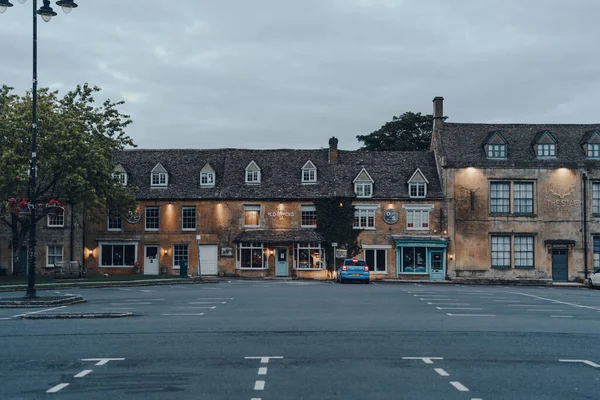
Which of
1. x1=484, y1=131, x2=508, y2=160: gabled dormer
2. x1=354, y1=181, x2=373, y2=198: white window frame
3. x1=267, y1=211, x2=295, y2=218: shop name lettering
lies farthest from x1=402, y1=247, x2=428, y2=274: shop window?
x1=484, y1=131, x2=508, y2=160: gabled dormer

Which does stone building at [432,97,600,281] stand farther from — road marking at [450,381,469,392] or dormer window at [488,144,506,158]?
road marking at [450,381,469,392]

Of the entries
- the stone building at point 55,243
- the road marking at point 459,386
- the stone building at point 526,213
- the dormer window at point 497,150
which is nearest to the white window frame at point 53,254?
the stone building at point 55,243

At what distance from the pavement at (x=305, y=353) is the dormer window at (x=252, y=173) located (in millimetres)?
27638

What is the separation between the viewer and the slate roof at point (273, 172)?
5100 centimetres

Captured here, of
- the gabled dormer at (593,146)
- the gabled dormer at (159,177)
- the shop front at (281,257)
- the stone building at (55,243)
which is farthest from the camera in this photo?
the gabled dormer at (159,177)

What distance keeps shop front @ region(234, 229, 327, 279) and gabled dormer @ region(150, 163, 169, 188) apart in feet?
24.3

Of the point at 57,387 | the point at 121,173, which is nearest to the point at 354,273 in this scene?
the point at 121,173

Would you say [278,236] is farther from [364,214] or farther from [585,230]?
[585,230]

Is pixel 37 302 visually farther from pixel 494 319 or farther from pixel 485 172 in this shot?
pixel 485 172

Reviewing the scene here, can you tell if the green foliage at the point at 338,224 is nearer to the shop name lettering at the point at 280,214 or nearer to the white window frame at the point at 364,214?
the white window frame at the point at 364,214

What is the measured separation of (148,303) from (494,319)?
13293mm

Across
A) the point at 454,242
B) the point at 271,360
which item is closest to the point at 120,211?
the point at 454,242

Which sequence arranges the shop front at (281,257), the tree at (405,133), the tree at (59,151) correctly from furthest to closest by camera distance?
the tree at (405,133)
the shop front at (281,257)
the tree at (59,151)

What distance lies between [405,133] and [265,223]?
3329cm
